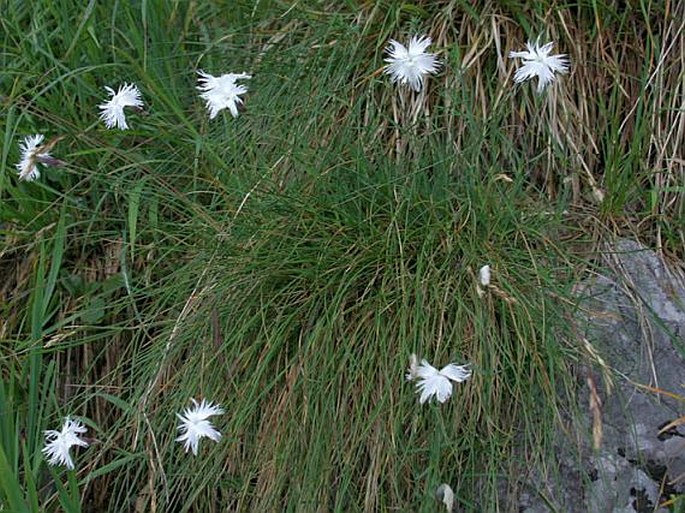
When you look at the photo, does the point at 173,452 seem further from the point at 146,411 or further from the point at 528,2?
the point at 528,2

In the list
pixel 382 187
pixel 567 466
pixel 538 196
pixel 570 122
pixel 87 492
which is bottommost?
pixel 87 492

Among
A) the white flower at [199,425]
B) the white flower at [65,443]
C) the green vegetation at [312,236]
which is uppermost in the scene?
the green vegetation at [312,236]

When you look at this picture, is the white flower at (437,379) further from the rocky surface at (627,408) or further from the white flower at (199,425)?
the white flower at (199,425)

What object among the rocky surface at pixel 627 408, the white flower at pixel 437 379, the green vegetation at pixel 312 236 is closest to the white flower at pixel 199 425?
the green vegetation at pixel 312 236

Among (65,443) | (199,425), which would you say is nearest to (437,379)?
(199,425)

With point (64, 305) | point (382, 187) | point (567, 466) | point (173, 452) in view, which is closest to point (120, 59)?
point (64, 305)

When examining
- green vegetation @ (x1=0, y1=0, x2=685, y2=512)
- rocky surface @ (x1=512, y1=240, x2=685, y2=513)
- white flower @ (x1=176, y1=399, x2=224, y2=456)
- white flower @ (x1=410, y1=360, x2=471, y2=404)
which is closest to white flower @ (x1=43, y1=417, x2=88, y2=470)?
green vegetation @ (x1=0, y1=0, x2=685, y2=512)

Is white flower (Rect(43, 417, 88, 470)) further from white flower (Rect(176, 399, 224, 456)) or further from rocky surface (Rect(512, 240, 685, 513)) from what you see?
rocky surface (Rect(512, 240, 685, 513))
